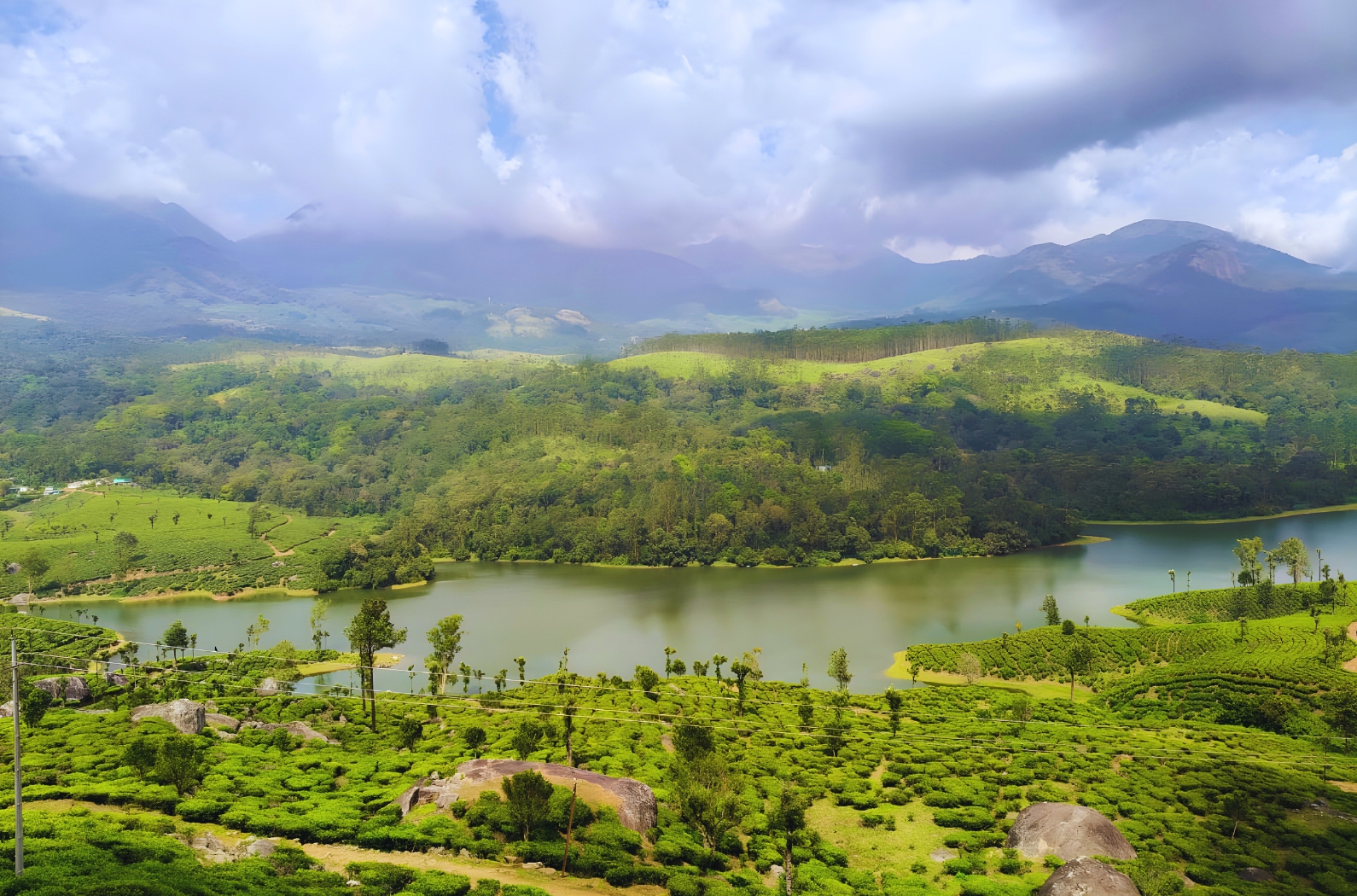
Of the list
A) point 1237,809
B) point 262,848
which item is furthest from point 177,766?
point 1237,809

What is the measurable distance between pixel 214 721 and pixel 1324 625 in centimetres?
4491

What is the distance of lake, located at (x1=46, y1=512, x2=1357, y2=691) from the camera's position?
133ft

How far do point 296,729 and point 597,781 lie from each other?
12.4 m

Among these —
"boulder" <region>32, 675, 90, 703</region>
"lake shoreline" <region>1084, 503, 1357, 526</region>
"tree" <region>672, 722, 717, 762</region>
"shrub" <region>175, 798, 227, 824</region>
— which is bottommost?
"tree" <region>672, 722, 717, 762</region>

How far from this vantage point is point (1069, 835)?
14.7 m

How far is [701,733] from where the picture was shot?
19.5 metres

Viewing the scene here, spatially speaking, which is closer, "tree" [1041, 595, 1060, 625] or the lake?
the lake

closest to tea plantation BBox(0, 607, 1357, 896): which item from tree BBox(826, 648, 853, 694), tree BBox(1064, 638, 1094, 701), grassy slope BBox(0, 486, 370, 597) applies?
tree BBox(1064, 638, 1094, 701)

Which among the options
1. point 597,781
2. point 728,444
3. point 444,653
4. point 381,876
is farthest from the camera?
point 728,444

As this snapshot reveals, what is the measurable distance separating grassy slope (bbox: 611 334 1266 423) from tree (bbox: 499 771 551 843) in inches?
4014

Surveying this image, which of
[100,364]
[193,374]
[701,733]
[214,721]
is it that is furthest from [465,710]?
[100,364]

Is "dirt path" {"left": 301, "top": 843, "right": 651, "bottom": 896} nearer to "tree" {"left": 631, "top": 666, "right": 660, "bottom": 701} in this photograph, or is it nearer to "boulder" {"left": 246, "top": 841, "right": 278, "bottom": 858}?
"boulder" {"left": 246, "top": 841, "right": 278, "bottom": 858}

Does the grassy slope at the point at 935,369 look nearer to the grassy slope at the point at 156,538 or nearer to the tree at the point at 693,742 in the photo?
the grassy slope at the point at 156,538

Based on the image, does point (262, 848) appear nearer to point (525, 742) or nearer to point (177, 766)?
point (177, 766)
